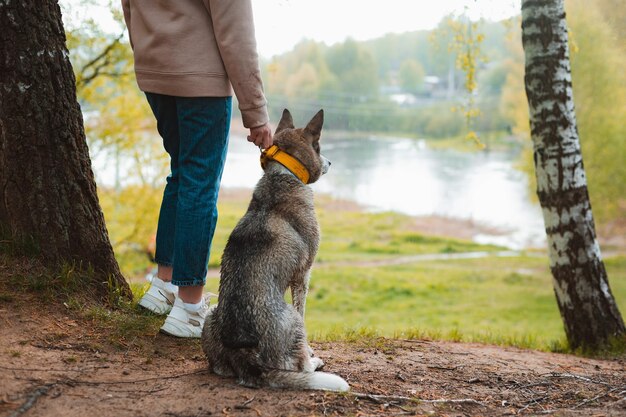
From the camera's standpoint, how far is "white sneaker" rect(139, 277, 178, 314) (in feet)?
14.2

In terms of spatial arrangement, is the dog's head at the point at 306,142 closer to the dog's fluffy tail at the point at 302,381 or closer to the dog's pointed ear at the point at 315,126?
the dog's pointed ear at the point at 315,126

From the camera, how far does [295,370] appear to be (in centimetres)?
344

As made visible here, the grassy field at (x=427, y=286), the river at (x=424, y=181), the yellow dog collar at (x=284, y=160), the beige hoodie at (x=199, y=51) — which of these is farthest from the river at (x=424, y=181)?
the beige hoodie at (x=199, y=51)

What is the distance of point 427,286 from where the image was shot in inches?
886

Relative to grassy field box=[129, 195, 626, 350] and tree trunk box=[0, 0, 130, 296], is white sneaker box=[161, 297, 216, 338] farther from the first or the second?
grassy field box=[129, 195, 626, 350]

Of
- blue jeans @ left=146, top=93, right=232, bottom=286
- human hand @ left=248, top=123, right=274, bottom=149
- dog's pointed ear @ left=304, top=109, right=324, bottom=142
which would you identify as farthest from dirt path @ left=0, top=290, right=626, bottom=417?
dog's pointed ear @ left=304, top=109, right=324, bottom=142

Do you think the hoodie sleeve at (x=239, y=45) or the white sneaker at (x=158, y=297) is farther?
the white sneaker at (x=158, y=297)

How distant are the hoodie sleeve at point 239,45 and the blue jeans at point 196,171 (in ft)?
0.63

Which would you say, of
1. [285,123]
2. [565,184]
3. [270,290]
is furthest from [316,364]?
[565,184]

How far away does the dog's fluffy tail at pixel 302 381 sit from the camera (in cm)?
329

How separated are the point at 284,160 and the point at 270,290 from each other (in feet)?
3.13

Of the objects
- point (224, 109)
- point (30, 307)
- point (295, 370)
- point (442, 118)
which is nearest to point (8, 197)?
point (30, 307)

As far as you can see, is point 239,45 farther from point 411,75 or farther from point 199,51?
point 411,75

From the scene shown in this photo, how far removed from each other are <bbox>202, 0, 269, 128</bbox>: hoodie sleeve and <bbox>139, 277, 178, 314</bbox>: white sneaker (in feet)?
4.95
